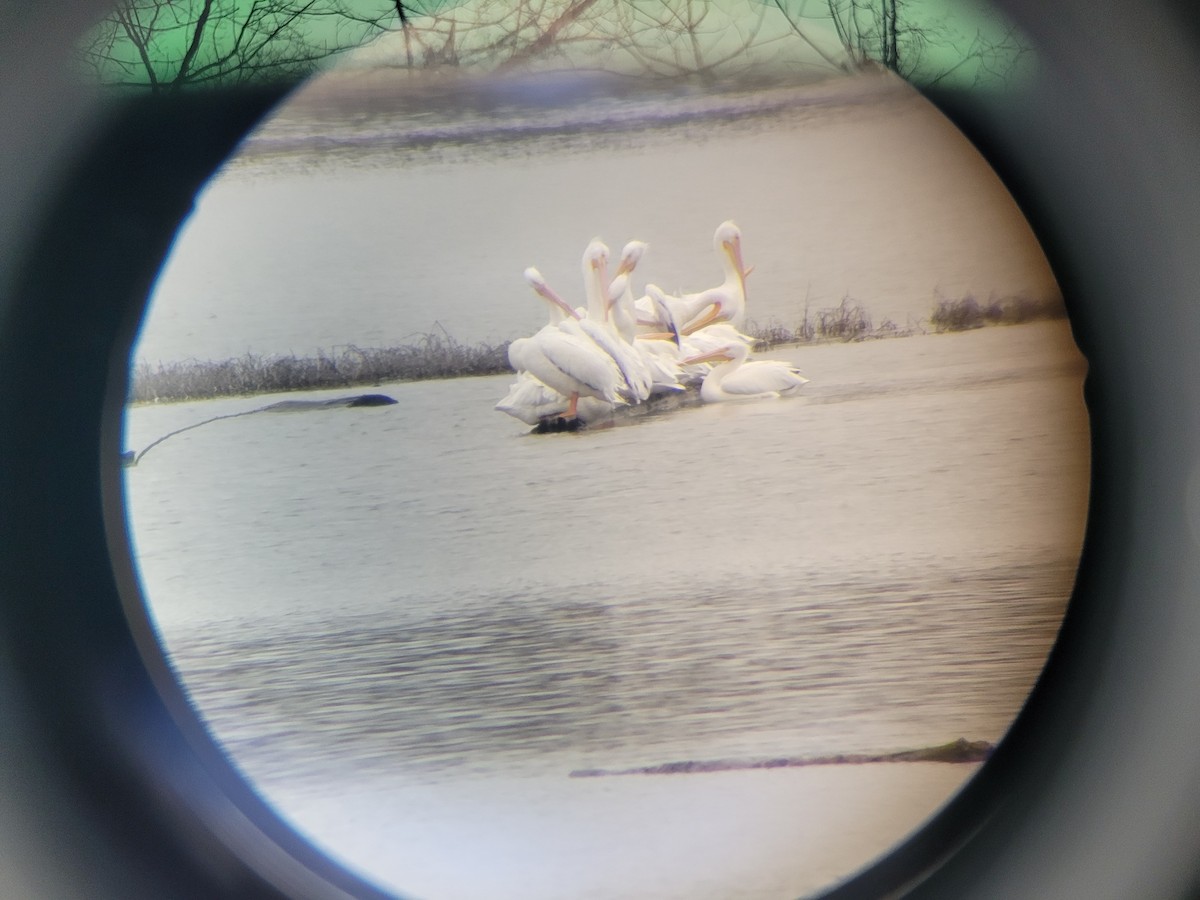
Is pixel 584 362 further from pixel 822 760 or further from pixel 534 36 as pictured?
pixel 822 760

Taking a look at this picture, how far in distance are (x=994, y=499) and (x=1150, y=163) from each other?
32cm

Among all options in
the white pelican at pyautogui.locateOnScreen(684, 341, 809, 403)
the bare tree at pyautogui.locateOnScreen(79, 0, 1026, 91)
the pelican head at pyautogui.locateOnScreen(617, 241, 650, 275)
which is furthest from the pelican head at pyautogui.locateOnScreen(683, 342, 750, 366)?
the bare tree at pyautogui.locateOnScreen(79, 0, 1026, 91)

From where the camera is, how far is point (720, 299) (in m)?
0.83

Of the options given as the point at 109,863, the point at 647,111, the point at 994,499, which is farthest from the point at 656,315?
the point at 109,863

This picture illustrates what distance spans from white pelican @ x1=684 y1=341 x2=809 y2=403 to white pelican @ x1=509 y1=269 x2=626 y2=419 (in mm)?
79

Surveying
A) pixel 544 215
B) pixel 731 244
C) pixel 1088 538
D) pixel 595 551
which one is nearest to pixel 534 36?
pixel 544 215

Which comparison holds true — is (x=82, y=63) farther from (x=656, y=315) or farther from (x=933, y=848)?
(x=933, y=848)

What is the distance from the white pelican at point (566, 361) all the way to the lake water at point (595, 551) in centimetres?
3

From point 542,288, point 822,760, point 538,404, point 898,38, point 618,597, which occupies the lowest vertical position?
point 822,760

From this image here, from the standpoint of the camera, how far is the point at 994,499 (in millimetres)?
845

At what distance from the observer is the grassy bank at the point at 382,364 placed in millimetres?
851

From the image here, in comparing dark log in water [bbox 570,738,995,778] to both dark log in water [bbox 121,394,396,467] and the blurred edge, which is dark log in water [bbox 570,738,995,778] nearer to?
the blurred edge

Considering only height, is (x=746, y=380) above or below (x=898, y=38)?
below

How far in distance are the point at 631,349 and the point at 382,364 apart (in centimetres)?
24
